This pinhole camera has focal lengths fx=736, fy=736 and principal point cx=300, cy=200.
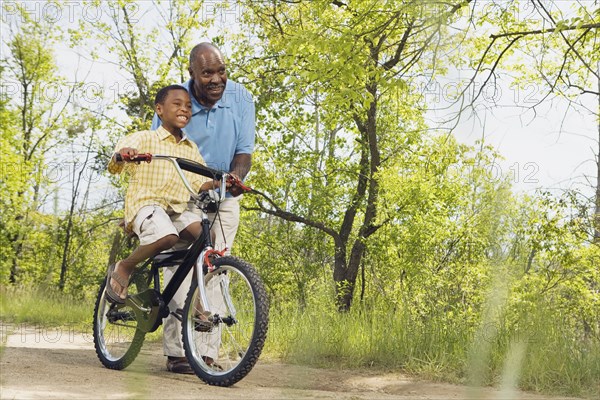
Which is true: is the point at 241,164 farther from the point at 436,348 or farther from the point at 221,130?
the point at 436,348

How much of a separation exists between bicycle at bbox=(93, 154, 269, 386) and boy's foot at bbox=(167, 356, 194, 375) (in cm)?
27

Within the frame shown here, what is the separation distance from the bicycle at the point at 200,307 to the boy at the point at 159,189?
0.37 feet

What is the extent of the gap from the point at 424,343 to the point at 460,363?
0.42 metres

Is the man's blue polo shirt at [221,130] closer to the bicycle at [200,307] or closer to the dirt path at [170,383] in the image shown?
the bicycle at [200,307]

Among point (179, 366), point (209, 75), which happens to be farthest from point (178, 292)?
point (209, 75)

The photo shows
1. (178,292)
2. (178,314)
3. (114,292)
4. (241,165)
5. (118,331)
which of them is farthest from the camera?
(241,165)

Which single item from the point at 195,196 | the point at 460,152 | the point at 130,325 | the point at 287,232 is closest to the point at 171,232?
the point at 195,196

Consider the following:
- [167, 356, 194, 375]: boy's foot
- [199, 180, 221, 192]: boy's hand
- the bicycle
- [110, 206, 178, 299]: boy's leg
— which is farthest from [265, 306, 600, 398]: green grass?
[110, 206, 178, 299]: boy's leg

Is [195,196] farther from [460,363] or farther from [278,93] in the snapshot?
[278,93]

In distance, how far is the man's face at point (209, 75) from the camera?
490 centimetres

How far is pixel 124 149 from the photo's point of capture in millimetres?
4332

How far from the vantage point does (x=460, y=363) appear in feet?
17.4

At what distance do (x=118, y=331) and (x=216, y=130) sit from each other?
5.02ft

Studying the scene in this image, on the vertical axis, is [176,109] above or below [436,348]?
above
